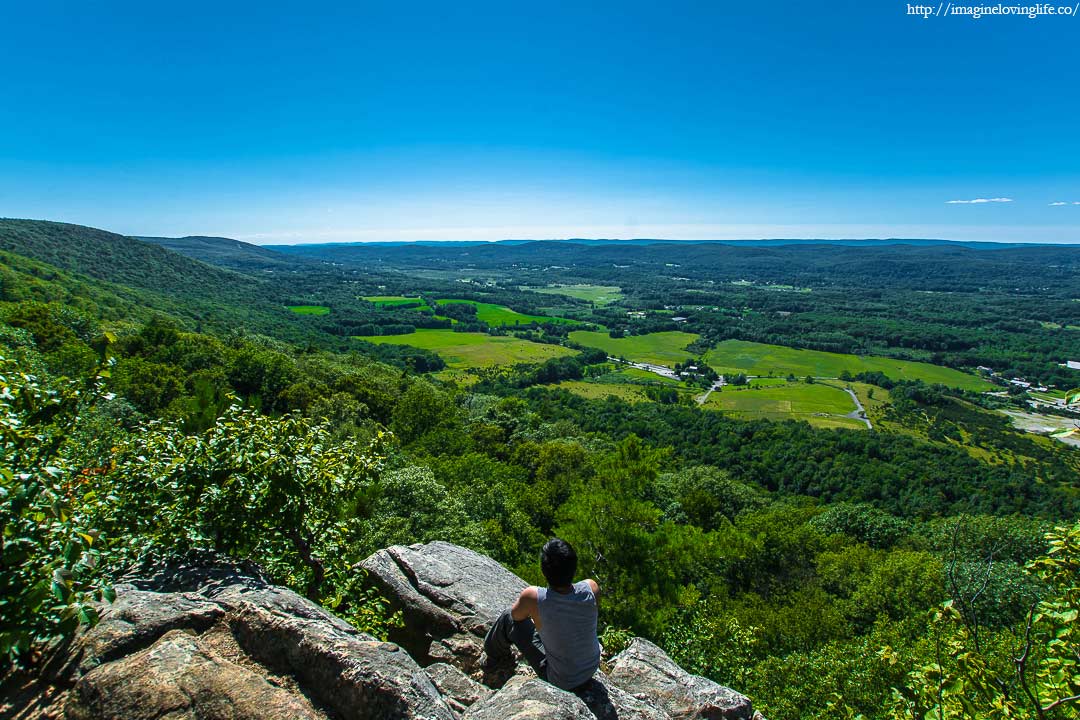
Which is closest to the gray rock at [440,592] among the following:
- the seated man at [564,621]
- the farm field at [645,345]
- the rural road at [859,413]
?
the seated man at [564,621]

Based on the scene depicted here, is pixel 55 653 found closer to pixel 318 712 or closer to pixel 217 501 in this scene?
pixel 217 501

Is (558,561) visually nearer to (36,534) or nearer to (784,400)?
(36,534)

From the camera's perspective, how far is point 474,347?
504 ft

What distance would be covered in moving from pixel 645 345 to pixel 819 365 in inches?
2145

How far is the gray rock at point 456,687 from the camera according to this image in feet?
22.6

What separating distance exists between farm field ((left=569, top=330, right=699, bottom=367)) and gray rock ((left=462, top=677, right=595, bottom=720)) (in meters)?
149

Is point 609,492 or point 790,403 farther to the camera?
point 790,403

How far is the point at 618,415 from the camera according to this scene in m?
95.9

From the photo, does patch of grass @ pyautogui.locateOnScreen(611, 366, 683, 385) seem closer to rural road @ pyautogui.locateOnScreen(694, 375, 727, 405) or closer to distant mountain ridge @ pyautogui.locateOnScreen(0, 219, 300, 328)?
rural road @ pyautogui.locateOnScreen(694, 375, 727, 405)

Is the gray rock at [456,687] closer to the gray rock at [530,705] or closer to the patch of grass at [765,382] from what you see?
the gray rock at [530,705]

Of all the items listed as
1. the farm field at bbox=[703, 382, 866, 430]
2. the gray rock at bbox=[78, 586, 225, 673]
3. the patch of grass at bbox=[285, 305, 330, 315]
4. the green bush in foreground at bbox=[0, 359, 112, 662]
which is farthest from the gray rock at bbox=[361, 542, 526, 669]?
the patch of grass at bbox=[285, 305, 330, 315]

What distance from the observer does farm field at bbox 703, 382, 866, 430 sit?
103625 mm

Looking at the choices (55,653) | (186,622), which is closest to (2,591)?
(55,653)

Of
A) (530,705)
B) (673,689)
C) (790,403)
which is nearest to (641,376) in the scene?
(790,403)
